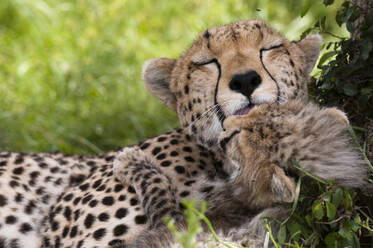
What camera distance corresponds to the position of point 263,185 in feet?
6.95

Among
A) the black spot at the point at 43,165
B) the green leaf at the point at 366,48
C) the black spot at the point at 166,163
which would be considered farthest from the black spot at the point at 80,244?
the green leaf at the point at 366,48

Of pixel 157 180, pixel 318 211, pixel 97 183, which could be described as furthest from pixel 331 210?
pixel 97 183

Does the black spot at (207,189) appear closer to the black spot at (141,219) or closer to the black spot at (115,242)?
the black spot at (141,219)

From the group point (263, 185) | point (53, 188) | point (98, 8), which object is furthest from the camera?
point (98, 8)

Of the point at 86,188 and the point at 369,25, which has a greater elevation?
the point at 369,25

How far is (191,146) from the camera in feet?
9.53

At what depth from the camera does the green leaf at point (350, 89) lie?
249cm

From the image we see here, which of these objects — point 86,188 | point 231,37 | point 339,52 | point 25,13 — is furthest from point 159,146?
point 25,13

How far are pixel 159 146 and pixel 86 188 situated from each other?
0.41 m

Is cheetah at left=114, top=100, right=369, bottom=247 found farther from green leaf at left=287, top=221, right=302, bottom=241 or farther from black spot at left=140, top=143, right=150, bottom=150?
black spot at left=140, top=143, right=150, bottom=150

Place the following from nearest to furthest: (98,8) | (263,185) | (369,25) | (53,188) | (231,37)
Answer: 1. (263,185)
2. (369,25)
3. (231,37)
4. (53,188)
5. (98,8)

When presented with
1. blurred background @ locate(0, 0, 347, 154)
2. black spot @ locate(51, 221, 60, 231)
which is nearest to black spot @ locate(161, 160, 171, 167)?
black spot @ locate(51, 221, 60, 231)

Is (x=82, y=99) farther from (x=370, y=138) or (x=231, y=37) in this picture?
(x=370, y=138)

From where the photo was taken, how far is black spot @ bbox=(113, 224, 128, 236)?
2.64m
